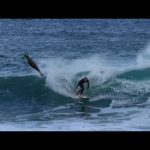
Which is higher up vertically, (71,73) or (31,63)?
(71,73)

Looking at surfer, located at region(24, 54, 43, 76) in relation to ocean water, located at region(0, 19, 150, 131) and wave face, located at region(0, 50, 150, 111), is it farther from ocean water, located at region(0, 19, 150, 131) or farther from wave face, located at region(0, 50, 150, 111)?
wave face, located at region(0, 50, 150, 111)

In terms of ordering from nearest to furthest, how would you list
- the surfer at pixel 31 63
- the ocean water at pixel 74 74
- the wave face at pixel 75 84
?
the ocean water at pixel 74 74 → the surfer at pixel 31 63 → the wave face at pixel 75 84

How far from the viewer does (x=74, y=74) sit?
5332 millimetres

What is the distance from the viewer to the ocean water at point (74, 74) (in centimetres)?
400

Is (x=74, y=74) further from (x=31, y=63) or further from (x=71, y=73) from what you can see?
(x=31, y=63)

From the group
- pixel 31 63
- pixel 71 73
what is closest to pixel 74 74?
pixel 71 73

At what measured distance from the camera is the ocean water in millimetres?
4000

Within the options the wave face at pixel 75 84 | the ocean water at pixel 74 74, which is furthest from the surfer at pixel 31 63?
the wave face at pixel 75 84

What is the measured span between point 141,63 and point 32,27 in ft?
4.49

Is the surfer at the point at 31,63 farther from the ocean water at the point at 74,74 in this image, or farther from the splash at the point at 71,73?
the splash at the point at 71,73
